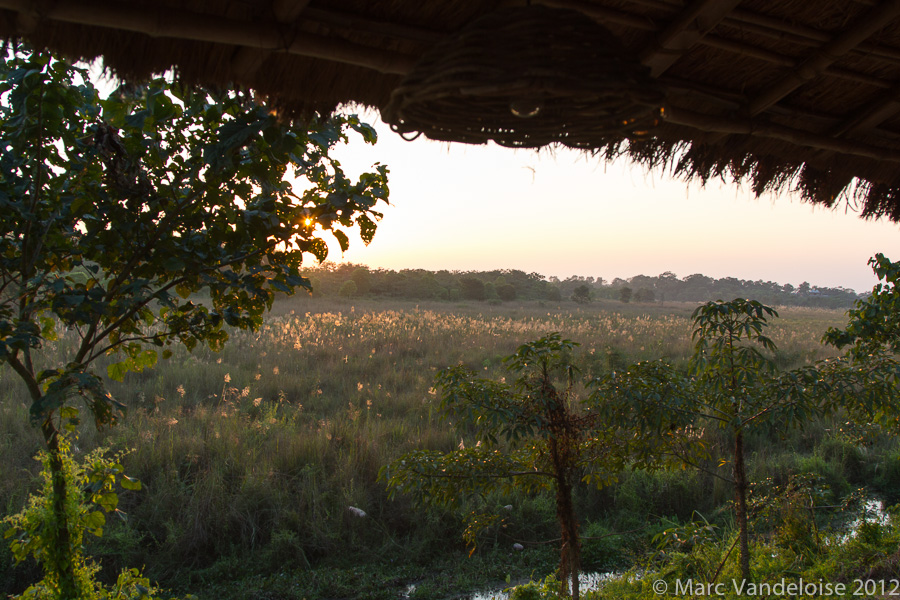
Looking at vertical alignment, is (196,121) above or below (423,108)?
above

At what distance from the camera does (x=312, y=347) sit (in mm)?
11008

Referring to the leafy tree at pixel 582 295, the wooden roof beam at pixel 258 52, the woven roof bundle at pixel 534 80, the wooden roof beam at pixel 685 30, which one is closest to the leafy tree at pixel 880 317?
the wooden roof beam at pixel 685 30

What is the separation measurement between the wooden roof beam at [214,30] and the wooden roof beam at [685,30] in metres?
0.86

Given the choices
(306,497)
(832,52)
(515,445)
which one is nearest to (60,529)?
(515,445)

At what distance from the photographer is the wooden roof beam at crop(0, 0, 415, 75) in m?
1.37

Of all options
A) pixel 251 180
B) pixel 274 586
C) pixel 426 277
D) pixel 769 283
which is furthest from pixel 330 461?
pixel 769 283

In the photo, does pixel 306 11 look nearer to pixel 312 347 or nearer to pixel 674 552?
pixel 674 552

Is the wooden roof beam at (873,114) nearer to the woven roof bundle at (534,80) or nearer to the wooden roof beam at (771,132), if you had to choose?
the wooden roof beam at (771,132)

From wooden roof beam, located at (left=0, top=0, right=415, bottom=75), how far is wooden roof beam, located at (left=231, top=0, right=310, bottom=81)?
0.03 meters

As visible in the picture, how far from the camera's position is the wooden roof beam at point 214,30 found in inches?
53.8

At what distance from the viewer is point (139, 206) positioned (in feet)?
7.32

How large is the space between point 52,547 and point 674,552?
144 inches

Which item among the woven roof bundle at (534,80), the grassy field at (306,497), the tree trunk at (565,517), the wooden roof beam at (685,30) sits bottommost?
the grassy field at (306,497)

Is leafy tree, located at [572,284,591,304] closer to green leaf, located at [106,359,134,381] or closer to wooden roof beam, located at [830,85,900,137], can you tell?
wooden roof beam, located at [830,85,900,137]
